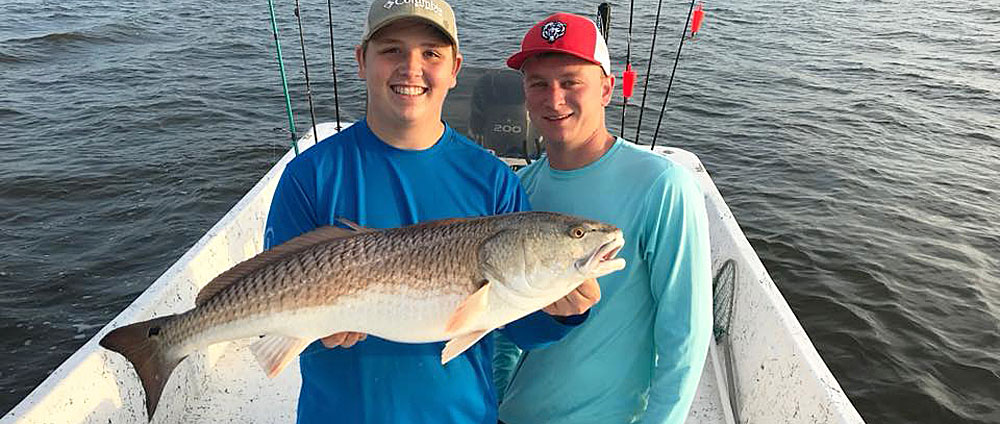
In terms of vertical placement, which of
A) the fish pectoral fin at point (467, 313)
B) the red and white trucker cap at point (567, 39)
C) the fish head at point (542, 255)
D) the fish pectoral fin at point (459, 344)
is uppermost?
the red and white trucker cap at point (567, 39)

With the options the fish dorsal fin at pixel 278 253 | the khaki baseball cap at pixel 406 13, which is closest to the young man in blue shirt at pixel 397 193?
the khaki baseball cap at pixel 406 13

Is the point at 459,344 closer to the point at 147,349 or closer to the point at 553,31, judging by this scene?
the point at 147,349

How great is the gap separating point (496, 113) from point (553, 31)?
3750 mm

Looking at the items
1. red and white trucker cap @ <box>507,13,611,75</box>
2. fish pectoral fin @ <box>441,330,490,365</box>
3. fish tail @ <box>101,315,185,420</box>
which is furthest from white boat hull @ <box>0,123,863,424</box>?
red and white trucker cap @ <box>507,13,611,75</box>

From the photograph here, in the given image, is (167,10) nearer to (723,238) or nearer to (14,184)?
(14,184)

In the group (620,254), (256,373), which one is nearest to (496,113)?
(256,373)

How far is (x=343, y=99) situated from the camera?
47.3 feet

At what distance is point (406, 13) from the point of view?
2096 millimetres

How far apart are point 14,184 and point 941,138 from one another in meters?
17.1

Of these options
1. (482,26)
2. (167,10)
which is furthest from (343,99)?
(167,10)

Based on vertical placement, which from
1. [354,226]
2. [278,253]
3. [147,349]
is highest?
[354,226]

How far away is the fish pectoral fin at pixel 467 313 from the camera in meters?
1.98

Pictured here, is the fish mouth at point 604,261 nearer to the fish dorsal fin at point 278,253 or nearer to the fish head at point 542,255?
the fish head at point 542,255

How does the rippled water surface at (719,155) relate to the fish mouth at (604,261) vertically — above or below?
below
